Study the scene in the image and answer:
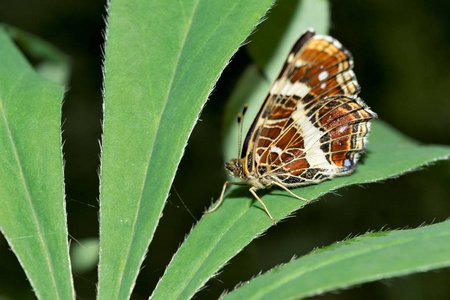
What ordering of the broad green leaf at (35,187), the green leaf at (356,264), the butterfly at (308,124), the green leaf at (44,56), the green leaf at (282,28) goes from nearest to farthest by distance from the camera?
the green leaf at (356,264) < the broad green leaf at (35,187) < the butterfly at (308,124) < the green leaf at (282,28) < the green leaf at (44,56)

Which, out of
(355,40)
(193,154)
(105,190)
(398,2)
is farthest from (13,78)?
(398,2)

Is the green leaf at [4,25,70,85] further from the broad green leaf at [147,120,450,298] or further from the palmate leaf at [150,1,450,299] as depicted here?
the broad green leaf at [147,120,450,298]

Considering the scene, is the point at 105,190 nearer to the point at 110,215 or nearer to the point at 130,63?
the point at 110,215

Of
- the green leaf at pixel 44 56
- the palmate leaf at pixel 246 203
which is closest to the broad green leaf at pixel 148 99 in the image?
the palmate leaf at pixel 246 203

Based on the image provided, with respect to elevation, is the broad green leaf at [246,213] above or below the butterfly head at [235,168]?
below

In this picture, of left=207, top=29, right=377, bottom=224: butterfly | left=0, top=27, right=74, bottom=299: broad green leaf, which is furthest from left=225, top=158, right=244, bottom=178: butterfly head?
left=0, top=27, right=74, bottom=299: broad green leaf

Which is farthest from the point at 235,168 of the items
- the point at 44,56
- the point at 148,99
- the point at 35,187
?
the point at 44,56

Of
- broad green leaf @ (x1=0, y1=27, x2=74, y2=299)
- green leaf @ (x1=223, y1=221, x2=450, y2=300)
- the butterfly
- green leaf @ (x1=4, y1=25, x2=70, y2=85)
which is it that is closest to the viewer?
green leaf @ (x1=223, y1=221, x2=450, y2=300)

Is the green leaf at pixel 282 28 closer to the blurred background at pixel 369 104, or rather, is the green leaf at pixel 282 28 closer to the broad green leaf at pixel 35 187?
the blurred background at pixel 369 104
